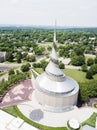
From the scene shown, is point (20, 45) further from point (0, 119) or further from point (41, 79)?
point (0, 119)

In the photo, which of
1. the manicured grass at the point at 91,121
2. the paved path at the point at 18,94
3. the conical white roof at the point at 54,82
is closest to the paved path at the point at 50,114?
the manicured grass at the point at 91,121

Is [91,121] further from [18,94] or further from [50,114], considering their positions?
[18,94]

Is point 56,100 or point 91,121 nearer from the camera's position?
point 91,121

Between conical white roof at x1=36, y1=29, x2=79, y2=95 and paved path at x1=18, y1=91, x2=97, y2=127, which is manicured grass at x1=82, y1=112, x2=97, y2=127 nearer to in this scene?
paved path at x1=18, y1=91, x2=97, y2=127

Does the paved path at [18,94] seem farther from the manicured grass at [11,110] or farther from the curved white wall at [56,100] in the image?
the curved white wall at [56,100]

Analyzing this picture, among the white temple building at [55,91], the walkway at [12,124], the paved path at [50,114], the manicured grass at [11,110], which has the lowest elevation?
the paved path at [50,114]

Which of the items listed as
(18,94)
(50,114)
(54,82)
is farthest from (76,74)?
(50,114)
